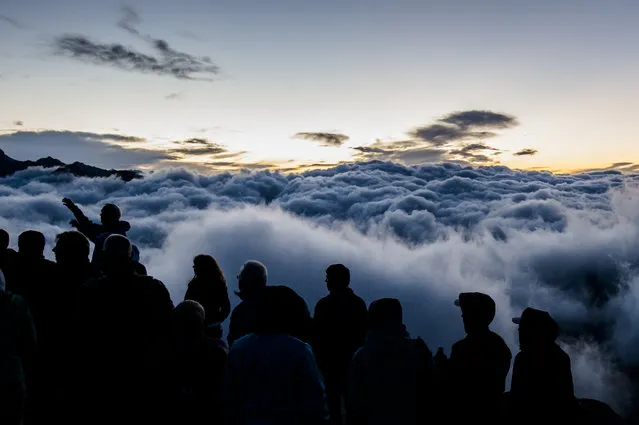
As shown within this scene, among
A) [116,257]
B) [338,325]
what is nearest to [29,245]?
[116,257]

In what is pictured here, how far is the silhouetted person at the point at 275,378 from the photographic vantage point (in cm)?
317

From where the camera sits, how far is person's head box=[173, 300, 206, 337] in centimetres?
445

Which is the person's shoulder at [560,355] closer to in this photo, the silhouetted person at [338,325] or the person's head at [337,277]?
the silhouetted person at [338,325]

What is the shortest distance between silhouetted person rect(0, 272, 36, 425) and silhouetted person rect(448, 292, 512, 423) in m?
3.79

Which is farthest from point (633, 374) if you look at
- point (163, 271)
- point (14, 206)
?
point (14, 206)

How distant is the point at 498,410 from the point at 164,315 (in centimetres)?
319

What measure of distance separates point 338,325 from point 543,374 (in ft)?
9.41

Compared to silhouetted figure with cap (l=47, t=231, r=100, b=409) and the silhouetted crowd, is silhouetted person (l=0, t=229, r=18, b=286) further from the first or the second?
silhouetted figure with cap (l=47, t=231, r=100, b=409)

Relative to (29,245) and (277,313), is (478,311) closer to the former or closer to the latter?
(277,313)

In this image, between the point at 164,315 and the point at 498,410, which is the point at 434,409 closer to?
the point at 498,410

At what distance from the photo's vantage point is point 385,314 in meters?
4.00

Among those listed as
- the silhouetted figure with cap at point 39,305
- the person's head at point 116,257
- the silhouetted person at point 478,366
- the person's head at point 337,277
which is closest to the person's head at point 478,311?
the silhouetted person at point 478,366

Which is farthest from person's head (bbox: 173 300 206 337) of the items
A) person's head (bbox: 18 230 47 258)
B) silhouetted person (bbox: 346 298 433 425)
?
person's head (bbox: 18 230 47 258)

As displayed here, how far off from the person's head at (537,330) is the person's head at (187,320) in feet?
9.70
